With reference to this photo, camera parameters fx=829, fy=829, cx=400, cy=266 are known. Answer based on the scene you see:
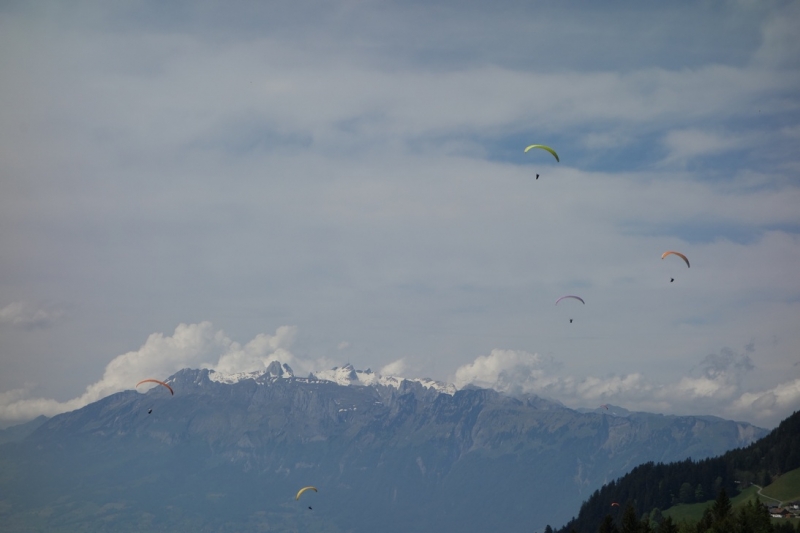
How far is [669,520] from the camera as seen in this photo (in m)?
121

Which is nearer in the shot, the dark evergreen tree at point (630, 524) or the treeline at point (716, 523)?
the dark evergreen tree at point (630, 524)

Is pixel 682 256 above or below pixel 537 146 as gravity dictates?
below

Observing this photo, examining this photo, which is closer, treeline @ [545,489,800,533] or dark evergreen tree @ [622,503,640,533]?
dark evergreen tree @ [622,503,640,533]

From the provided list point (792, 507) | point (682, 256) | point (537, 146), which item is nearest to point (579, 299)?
point (682, 256)

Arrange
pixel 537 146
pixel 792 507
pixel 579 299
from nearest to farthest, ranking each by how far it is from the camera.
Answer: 1. pixel 537 146
2. pixel 579 299
3. pixel 792 507

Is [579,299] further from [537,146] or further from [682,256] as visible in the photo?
[537,146]

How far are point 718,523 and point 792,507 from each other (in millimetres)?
71211

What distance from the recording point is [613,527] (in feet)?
404

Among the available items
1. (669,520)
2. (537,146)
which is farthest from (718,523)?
(537,146)

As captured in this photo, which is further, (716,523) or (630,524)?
(716,523)

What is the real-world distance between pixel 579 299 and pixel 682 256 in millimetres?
22777

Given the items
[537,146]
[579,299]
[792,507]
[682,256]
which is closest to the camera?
[537,146]

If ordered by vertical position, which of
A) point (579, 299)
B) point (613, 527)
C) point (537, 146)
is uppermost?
point (537, 146)

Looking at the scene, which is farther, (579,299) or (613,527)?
(579,299)
